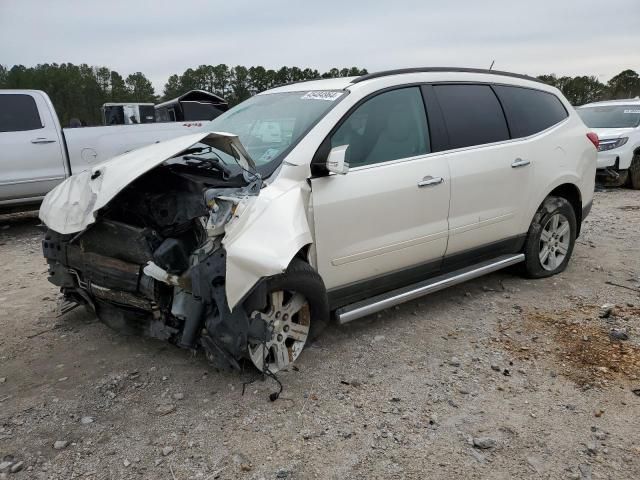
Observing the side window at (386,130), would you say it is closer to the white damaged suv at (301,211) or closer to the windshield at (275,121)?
the white damaged suv at (301,211)

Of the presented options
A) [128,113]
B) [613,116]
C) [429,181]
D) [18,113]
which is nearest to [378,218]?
[429,181]

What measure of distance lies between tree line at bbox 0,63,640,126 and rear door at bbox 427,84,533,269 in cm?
2491

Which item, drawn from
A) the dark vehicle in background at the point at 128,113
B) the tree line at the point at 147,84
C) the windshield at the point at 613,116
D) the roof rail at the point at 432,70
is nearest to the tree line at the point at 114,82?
the tree line at the point at 147,84

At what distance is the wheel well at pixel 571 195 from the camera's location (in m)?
4.73

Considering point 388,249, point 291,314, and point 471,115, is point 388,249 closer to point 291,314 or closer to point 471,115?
point 291,314

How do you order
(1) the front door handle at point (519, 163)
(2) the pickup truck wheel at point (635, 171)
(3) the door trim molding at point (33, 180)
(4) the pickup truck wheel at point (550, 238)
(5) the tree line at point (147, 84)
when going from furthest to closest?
(5) the tree line at point (147, 84), (2) the pickup truck wheel at point (635, 171), (3) the door trim molding at point (33, 180), (4) the pickup truck wheel at point (550, 238), (1) the front door handle at point (519, 163)

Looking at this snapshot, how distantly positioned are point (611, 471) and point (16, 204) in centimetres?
748

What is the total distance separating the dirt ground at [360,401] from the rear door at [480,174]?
22.4 inches

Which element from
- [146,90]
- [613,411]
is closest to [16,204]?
[613,411]

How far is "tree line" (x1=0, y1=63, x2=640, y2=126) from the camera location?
29.5 metres

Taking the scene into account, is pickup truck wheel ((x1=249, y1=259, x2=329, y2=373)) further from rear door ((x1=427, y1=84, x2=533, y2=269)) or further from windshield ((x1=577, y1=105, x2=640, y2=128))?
windshield ((x1=577, y1=105, x2=640, y2=128))

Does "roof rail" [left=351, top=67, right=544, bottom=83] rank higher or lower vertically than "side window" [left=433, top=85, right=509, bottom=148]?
higher

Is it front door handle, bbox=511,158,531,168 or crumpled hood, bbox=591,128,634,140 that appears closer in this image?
front door handle, bbox=511,158,531,168

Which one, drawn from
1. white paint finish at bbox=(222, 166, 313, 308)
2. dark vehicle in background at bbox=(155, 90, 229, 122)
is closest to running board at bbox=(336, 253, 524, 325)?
white paint finish at bbox=(222, 166, 313, 308)
